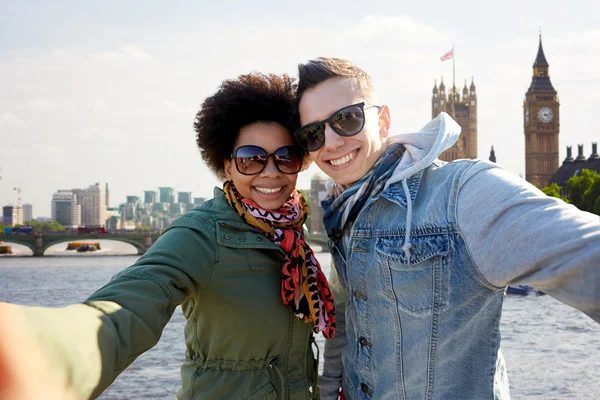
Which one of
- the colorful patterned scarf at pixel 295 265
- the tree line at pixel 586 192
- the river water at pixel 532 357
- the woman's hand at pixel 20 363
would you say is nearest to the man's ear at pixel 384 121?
the colorful patterned scarf at pixel 295 265

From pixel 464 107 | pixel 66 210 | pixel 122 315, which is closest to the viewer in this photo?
pixel 122 315

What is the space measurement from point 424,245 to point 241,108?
0.90 metres

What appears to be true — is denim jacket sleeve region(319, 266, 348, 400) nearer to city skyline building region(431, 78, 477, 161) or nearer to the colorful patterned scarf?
the colorful patterned scarf

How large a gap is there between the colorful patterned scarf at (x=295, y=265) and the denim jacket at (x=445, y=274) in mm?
192

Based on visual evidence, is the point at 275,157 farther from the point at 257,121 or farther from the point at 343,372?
the point at 343,372

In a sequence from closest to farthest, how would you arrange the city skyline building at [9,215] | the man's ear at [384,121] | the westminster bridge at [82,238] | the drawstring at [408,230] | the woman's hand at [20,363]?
the woman's hand at [20,363] < the drawstring at [408,230] < the man's ear at [384,121] < the westminster bridge at [82,238] < the city skyline building at [9,215]

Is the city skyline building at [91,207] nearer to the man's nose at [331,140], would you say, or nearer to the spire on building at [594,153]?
the spire on building at [594,153]

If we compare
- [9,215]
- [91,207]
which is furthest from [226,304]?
[91,207]

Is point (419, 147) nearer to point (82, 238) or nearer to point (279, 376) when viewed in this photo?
point (279, 376)

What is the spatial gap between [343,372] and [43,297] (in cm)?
2421

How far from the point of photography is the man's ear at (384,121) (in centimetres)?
205

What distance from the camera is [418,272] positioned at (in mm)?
1608

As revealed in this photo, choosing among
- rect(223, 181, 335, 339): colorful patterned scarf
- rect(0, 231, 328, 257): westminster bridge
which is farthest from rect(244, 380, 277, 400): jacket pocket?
rect(0, 231, 328, 257): westminster bridge

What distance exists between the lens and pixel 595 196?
36781mm
